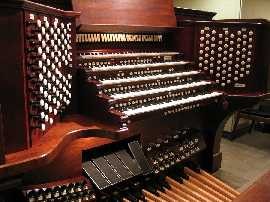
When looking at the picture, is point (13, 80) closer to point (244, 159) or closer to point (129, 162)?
point (129, 162)

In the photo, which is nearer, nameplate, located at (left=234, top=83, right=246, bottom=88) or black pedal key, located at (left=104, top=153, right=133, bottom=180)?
black pedal key, located at (left=104, top=153, right=133, bottom=180)

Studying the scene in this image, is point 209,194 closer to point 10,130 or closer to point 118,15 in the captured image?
point 118,15

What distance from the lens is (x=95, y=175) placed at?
2.43m

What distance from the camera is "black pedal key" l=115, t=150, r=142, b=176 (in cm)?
261

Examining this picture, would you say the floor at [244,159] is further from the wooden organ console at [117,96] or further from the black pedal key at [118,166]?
the black pedal key at [118,166]

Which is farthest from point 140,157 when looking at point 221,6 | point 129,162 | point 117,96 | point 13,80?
point 221,6

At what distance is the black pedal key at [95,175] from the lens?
7.87 ft

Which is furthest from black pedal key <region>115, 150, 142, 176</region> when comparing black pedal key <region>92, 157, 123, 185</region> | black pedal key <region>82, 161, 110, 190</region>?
black pedal key <region>82, 161, 110, 190</region>

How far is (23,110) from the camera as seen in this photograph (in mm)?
1564

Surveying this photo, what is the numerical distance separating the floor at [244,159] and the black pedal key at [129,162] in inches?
48.5

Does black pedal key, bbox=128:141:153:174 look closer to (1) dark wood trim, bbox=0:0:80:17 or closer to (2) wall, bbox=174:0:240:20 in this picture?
(1) dark wood trim, bbox=0:0:80:17

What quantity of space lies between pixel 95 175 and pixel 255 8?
4.23 meters

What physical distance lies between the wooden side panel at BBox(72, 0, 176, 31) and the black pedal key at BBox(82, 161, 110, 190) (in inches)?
41.6

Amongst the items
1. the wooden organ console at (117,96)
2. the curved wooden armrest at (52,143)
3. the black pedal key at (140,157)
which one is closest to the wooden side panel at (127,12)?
the wooden organ console at (117,96)
